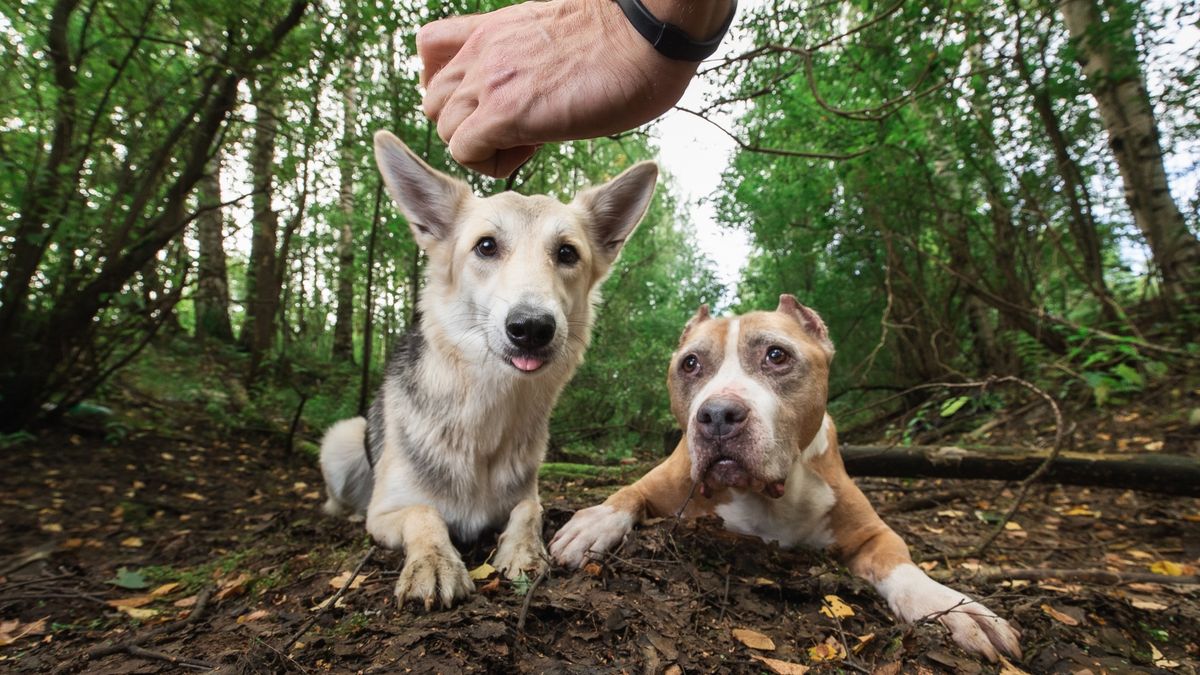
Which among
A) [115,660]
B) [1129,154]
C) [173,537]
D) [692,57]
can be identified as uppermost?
[1129,154]

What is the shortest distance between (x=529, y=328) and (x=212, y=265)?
718 cm

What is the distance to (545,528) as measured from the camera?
3.04 metres

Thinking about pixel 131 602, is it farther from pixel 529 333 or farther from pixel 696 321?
pixel 696 321

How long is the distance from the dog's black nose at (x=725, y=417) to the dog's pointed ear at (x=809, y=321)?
1.02m

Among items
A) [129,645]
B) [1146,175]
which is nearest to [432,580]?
[129,645]

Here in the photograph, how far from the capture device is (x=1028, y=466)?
13.3ft

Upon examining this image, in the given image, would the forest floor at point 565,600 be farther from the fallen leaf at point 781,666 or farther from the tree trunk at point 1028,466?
the tree trunk at point 1028,466

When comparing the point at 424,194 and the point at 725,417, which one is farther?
the point at 424,194

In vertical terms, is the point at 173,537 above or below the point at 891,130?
below

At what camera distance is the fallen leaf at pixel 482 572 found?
2363mm

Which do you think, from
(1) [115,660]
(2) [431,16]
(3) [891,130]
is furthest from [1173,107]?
(1) [115,660]

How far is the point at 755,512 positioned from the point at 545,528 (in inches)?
42.7

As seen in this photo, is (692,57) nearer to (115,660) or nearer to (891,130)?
(115,660)

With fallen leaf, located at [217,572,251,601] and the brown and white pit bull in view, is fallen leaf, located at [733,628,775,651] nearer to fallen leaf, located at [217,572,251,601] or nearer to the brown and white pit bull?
the brown and white pit bull
